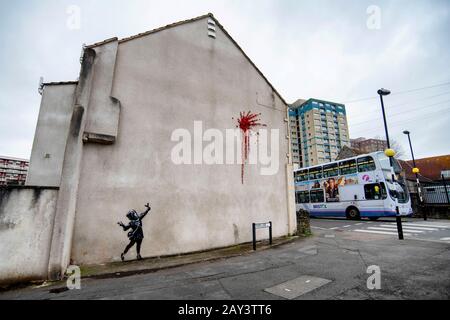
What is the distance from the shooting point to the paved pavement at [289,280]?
422 centimetres

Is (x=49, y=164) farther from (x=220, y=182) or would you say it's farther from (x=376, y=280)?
(x=376, y=280)

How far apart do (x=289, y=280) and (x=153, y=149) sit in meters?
6.07

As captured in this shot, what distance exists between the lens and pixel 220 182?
382 inches

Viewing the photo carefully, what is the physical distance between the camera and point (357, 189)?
17016 millimetres

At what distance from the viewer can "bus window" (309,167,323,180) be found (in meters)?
20.1

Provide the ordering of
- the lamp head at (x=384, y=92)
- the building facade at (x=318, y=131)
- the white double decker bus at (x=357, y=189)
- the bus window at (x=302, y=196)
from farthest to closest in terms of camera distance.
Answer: the building facade at (x=318, y=131)
the bus window at (x=302, y=196)
the white double decker bus at (x=357, y=189)
the lamp head at (x=384, y=92)

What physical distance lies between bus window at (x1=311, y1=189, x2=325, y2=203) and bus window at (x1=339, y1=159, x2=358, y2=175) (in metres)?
2.75

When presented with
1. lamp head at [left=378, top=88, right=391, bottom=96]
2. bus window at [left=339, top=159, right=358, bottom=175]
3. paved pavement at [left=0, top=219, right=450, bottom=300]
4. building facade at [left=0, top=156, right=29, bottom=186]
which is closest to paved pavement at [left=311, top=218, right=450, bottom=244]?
paved pavement at [left=0, top=219, right=450, bottom=300]

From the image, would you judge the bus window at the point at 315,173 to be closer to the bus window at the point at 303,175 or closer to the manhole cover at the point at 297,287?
the bus window at the point at 303,175

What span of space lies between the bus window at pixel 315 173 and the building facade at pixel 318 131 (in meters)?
60.1

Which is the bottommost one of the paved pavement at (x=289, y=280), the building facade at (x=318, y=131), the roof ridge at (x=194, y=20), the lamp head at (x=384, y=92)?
the paved pavement at (x=289, y=280)

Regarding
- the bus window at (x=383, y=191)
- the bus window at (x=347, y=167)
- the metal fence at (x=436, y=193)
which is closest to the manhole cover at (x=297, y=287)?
the bus window at (x=383, y=191)
